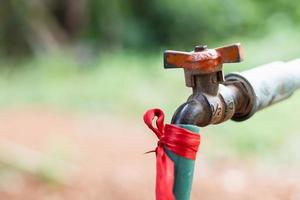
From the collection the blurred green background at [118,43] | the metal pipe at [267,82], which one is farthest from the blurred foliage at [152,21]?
the metal pipe at [267,82]

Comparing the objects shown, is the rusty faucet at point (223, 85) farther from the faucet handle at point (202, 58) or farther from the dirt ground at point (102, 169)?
the dirt ground at point (102, 169)

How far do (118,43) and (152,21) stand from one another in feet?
1.77

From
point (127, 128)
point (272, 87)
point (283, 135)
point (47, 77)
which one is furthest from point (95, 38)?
point (272, 87)

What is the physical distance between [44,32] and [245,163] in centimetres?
395

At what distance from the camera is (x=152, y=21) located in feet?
24.6

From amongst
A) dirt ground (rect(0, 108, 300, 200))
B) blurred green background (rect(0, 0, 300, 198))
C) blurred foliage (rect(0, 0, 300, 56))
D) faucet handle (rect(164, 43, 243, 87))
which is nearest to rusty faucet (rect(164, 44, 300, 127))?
faucet handle (rect(164, 43, 243, 87))

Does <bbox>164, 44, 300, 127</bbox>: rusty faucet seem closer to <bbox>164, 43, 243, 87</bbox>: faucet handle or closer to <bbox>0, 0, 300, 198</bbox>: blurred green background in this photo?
<bbox>164, 43, 243, 87</bbox>: faucet handle

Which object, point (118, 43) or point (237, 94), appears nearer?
point (237, 94)

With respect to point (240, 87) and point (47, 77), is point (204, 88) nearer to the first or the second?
point (240, 87)

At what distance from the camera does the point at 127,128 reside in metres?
4.29

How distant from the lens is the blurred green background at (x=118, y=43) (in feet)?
17.2

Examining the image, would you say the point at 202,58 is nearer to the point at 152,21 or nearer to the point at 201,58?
the point at 201,58

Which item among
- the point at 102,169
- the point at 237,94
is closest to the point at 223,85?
the point at 237,94

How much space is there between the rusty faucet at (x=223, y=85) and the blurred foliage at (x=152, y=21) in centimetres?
579
